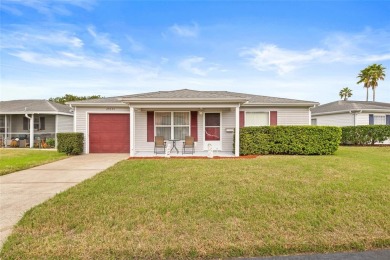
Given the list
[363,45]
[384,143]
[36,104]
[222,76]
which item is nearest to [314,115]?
[384,143]

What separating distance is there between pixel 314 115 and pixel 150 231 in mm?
23900

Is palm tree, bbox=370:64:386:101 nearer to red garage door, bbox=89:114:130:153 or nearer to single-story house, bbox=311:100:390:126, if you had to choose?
single-story house, bbox=311:100:390:126

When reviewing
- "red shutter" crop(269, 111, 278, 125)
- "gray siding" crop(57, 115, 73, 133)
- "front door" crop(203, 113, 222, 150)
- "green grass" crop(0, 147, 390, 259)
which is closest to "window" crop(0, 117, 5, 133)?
"gray siding" crop(57, 115, 73, 133)

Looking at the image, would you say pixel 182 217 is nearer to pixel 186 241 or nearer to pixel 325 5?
→ pixel 186 241

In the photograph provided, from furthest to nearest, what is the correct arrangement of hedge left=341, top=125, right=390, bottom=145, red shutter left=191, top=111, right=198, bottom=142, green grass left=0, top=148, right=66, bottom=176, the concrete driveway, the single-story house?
1. the single-story house
2. hedge left=341, top=125, right=390, bottom=145
3. red shutter left=191, top=111, right=198, bottom=142
4. green grass left=0, top=148, right=66, bottom=176
5. the concrete driveway

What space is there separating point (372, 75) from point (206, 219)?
134ft

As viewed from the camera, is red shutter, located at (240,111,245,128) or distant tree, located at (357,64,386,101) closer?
red shutter, located at (240,111,245,128)

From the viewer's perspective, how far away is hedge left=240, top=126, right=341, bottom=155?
11.7 meters

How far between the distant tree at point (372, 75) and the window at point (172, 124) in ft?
112

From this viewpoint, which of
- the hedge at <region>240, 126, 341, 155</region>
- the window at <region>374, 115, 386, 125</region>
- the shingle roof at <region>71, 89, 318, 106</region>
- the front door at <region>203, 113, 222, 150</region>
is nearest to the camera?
the shingle roof at <region>71, 89, 318, 106</region>

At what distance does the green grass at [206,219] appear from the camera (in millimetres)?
3055

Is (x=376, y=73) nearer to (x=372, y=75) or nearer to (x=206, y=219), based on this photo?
(x=372, y=75)

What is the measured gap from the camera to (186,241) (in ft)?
10.5

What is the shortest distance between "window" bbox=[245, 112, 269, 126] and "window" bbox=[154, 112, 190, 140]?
381 cm
